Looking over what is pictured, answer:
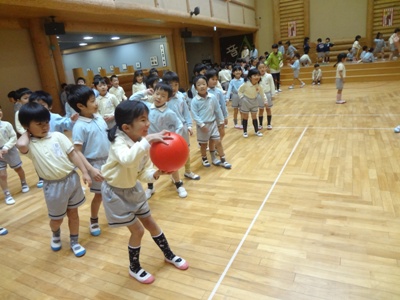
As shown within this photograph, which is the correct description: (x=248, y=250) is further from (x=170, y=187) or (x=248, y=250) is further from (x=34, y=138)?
(x=34, y=138)

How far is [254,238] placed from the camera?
2.43 metres

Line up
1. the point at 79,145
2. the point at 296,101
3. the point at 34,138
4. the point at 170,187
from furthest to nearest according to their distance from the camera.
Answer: the point at 296,101, the point at 170,187, the point at 79,145, the point at 34,138

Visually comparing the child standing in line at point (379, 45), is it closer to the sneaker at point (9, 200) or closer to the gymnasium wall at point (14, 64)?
the gymnasium wall at point (14, 64)

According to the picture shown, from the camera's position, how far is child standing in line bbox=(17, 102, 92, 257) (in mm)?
2148

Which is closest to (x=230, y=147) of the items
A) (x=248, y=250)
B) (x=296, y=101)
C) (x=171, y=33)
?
(x=248, y=250)

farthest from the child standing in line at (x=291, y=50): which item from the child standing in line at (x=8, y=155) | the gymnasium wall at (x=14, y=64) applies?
the child standing in line at (x=8, y=155)

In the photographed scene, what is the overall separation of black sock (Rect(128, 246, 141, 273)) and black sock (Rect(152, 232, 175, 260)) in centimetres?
16

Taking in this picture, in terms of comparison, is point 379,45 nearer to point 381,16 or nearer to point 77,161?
point 381,16

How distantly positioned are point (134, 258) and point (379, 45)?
46.0 feet

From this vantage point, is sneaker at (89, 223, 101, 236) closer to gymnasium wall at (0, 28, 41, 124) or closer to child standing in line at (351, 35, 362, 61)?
gymnasium wall at (0, 28, 41, 124)

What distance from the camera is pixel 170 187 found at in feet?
12.0

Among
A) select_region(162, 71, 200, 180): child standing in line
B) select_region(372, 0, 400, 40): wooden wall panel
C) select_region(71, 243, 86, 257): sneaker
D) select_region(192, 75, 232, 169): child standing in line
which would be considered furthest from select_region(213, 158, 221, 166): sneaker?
select_region(372, 0, 400, 40): wooden wall panel

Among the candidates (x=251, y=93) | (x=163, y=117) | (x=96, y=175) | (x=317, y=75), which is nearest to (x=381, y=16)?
(x=317, y=75)

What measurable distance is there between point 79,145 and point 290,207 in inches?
80.5
